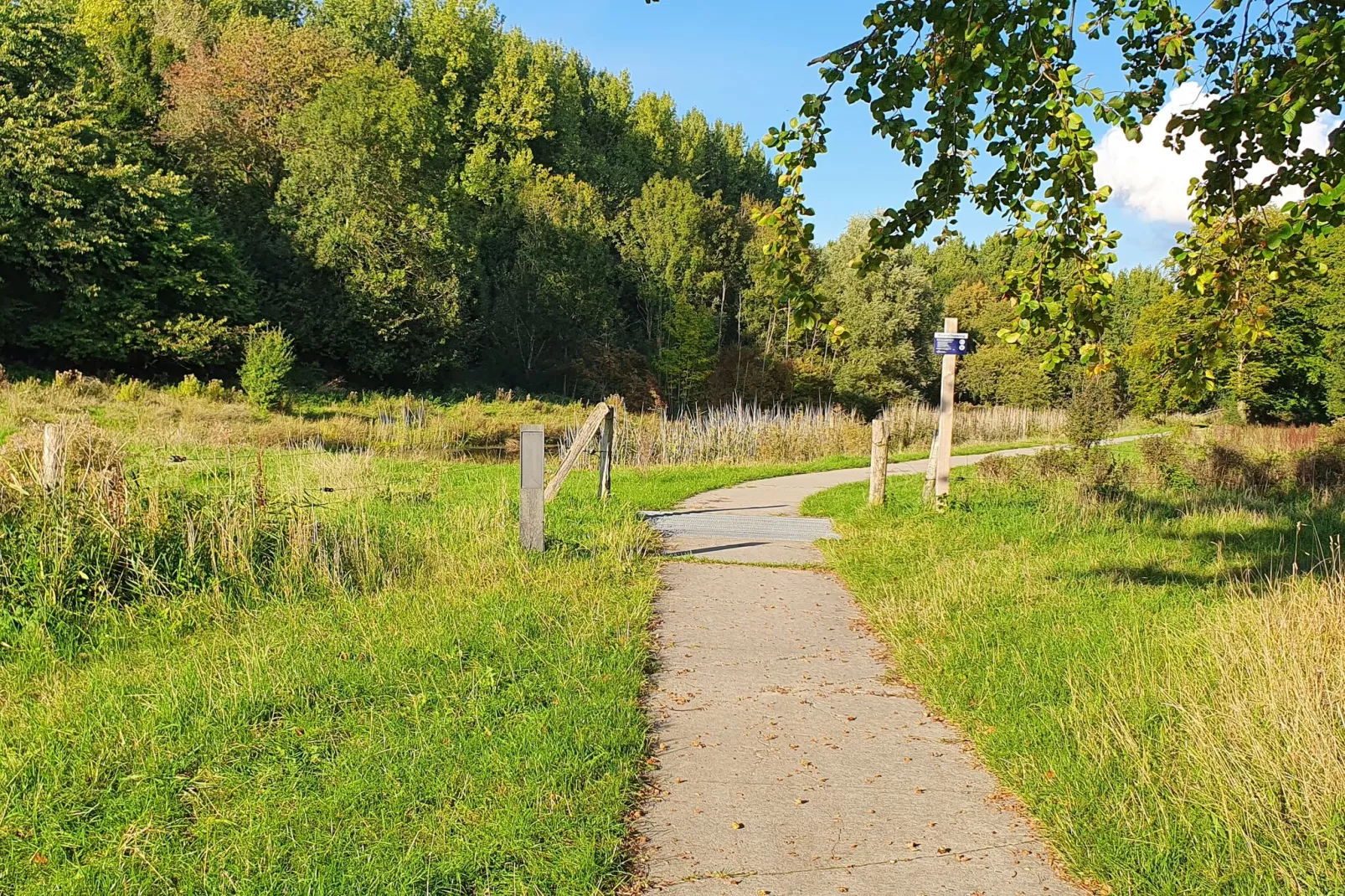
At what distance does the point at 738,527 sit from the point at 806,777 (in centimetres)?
845

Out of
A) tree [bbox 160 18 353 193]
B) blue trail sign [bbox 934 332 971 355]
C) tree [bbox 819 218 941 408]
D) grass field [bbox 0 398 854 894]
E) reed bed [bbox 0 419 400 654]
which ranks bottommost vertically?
grass field [bbox 0 398 854 894]

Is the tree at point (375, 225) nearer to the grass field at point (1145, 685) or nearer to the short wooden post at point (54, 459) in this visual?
the short wooden post at point (54, 459)

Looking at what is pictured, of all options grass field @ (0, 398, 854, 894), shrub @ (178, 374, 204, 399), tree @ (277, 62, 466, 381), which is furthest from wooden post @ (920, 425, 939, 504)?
tree @ (277, 62, 466, 381)

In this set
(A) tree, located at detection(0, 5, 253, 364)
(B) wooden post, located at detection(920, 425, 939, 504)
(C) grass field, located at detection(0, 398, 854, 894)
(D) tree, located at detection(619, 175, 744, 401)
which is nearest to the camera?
(C) grass field, located at detection(0, 398, 854, 894)

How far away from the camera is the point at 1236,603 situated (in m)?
6.50

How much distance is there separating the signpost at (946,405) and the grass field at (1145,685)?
2.14 metres

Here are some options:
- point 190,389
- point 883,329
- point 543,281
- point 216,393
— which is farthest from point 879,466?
point 883,329

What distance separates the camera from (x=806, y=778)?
14.9 feet

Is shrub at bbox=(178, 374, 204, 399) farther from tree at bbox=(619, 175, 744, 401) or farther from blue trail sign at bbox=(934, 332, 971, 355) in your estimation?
tree at bbox=(619, 175, 744, 401)

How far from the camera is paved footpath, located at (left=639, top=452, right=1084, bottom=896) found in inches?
142

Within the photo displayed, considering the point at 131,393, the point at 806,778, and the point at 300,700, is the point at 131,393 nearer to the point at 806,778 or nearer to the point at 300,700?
the point at 300,700

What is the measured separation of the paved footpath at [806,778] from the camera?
3.61 m

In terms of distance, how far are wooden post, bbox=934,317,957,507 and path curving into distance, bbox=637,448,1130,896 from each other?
5319 millimetres

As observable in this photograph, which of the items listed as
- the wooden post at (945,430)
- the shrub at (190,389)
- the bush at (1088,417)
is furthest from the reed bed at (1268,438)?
the shrub at (190,389)
